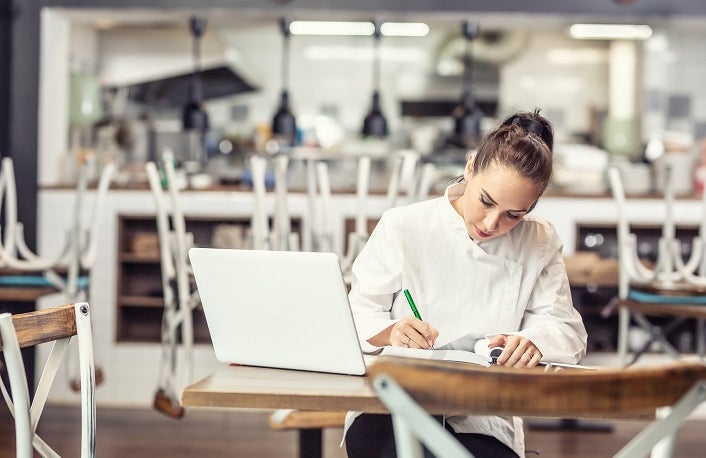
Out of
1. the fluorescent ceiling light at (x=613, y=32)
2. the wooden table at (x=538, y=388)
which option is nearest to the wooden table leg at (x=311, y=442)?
the wooden table at (x=538, y=388)

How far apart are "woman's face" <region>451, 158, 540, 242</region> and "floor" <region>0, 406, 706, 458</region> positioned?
7.24 feet

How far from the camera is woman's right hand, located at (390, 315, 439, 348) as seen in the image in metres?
2.00

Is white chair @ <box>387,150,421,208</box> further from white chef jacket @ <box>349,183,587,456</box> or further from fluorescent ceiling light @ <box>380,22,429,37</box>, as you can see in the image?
fluorescent ceiling light @ <box>380,22,429,37</box>

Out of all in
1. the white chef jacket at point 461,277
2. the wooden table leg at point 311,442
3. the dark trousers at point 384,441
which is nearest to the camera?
the dark trousers at point 384,441

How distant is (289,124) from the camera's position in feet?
20.5

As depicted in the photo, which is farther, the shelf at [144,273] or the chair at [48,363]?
the shelf at [144,273]

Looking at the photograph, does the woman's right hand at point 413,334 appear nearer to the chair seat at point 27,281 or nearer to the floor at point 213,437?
the floor at point 213,437

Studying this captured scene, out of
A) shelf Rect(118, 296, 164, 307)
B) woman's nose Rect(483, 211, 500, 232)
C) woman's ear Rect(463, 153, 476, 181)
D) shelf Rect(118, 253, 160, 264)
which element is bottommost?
shelf Rect(118, 296, 164, 307)

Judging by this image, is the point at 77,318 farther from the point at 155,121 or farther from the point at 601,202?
the point at 155,121

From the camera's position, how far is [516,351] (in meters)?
1.97

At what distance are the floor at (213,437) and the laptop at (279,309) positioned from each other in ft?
8.52

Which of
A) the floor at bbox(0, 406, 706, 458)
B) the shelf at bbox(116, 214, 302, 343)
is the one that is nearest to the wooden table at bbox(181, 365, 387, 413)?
the floor at bbox(0, 406, 706, 458)

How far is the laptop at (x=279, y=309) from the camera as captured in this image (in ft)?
5.62

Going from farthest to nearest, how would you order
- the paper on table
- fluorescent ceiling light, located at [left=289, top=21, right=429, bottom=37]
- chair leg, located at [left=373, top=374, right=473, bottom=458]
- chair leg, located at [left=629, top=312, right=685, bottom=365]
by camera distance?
1. fluorescent ceiling light, located at [left=289, top=21, right=429, bottom=37]
2. chair leg, located at [left=629, top=312, right=685, bottom=365]
3. the paper on table
4. chair leg, located at [left=373, top=374, right=473, bottom=458]
